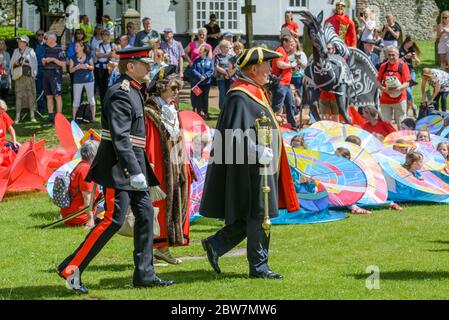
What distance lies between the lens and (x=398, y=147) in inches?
651

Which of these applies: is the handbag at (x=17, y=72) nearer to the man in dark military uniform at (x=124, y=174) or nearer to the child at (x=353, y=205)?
the child at (x=353, y=205)

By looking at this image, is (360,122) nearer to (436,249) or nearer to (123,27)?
(436,249)

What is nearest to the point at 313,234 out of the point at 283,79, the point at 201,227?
the point at 201,227

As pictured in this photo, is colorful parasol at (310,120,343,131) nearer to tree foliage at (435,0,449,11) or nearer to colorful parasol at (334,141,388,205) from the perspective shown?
colorful parasol at (334,141,388,205)

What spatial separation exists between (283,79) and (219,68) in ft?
7.95

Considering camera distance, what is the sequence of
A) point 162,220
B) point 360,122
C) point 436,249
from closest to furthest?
point 162,220, point 436,249, point 360,122

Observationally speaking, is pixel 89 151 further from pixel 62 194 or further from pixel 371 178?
pixel 371 178

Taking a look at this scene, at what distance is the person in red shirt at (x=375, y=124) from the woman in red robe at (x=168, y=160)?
7879 mm

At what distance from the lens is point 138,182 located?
356 inches

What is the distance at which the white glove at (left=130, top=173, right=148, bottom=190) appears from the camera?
905 centimetres

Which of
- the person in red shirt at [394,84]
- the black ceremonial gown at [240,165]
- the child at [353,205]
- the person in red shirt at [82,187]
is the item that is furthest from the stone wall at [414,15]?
the black ceremonial gown at [240,165]

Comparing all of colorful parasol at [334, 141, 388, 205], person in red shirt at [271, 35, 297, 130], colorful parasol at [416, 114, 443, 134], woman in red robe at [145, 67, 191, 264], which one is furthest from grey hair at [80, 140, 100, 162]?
person in red shirt at [271, 35, 297, 130]

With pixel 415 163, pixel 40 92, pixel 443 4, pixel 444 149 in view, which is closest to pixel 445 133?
pixel 444 149

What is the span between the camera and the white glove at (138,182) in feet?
29.7
